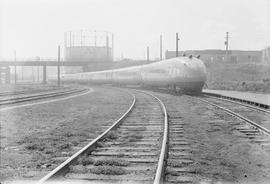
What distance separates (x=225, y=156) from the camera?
699cm

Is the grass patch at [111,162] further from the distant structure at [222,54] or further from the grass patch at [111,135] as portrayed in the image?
the distant structure at [222,54]

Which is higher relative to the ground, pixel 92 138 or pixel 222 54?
pixel 222 54

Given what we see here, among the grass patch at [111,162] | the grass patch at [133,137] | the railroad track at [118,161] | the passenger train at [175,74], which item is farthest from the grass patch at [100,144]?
the passenger train at [175,74]

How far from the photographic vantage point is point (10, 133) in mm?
10438

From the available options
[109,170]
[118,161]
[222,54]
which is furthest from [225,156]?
[222,54]

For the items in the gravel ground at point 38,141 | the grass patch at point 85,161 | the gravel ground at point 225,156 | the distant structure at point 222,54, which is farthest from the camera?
the distant structure at point 222,54

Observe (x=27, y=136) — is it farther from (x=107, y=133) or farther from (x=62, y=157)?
(x=62, y=157)

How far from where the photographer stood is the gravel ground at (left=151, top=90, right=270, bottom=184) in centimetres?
555

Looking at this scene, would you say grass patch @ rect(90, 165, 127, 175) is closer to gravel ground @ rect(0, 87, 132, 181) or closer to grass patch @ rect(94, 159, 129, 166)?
grass patch @ rect(94, 159, 129, 166)

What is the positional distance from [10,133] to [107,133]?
2.95 m

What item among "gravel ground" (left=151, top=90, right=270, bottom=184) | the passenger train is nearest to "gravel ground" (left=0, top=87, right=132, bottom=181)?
"gravel ground" (left=151, top=90, right=270, bottom=184)

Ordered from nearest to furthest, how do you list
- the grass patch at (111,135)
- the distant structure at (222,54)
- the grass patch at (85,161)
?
the grass patch at (85,161), the grass patch at (111,135), the distant structure at (222,54)

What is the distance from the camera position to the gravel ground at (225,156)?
18.2 feet

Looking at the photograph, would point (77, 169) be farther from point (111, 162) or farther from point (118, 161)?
point (118, 161)
